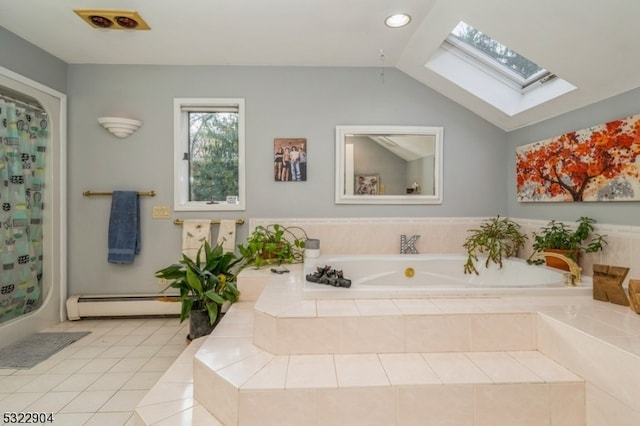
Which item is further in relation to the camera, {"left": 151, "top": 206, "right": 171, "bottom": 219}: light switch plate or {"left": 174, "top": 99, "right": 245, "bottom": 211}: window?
{"left": 174, "top": 99, "right": 245, "bottom": 211}: window

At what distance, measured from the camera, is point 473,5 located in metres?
1.86

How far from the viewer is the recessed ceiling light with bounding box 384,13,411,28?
2.10 metres

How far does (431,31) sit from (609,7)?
98cm

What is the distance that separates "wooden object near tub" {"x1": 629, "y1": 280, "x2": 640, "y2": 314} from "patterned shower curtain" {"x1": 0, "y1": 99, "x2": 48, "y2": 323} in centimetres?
407

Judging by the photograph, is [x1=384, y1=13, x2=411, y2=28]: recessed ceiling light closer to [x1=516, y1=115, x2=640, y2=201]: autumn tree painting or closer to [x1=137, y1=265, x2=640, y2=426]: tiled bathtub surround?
[x1=516, y1=115, x2=640, y2=201]: autumn tree painting

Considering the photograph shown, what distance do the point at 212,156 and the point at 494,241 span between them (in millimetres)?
2711

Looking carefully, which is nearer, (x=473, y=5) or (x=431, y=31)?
(x=473, y=5)

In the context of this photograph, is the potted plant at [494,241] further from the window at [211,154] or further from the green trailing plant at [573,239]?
the window at [211,154]

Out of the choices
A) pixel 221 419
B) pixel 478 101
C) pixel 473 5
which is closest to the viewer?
pixel 221 419

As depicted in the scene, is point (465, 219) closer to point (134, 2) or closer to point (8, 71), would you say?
point (134, 2)

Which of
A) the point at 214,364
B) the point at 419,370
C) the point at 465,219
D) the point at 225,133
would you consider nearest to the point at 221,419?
the point at 214,364

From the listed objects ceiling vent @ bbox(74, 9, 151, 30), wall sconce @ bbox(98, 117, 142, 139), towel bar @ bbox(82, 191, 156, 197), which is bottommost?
towel bar @ bbox(82, 191, 156, 197)

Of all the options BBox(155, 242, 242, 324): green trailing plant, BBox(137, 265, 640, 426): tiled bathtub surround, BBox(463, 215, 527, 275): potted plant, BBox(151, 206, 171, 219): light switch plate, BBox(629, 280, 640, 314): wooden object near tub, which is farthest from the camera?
BBox(151, 206, 171, 219): light switch plate

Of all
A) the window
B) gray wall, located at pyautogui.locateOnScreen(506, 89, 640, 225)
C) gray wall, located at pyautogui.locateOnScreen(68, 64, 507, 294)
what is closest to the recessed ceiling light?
gray wall, located at pyautogui.locateOnScreen(68, 64, 507, 294)
